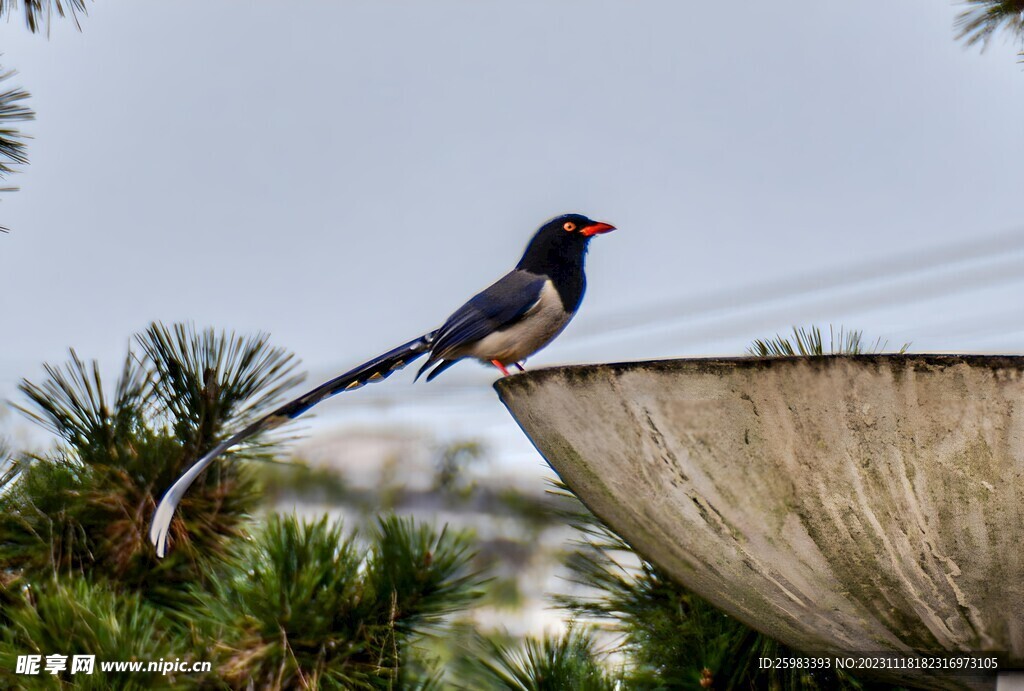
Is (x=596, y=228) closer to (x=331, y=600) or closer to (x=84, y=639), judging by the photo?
(x=331, y=600)

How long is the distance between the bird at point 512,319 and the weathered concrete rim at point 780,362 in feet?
2.51

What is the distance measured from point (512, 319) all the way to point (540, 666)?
0.68 m

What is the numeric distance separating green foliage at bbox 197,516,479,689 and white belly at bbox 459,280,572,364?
16.5 inches

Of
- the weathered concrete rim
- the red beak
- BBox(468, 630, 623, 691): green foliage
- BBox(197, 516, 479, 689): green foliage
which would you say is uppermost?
the red beak

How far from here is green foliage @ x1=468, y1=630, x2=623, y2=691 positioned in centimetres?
165

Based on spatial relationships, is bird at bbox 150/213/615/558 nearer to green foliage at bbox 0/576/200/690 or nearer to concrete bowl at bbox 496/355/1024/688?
green foliage at bbox 0/576/200/690

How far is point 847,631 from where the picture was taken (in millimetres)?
1206

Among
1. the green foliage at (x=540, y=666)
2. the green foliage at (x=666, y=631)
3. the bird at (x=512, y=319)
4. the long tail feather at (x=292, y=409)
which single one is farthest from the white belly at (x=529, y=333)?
the green foliage at (x=540, y=666)

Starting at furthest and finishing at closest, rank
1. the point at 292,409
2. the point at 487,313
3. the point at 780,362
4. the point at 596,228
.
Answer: the point at 596,228 < the point at 487,313 < the point at 292,409 < the point at 780,362

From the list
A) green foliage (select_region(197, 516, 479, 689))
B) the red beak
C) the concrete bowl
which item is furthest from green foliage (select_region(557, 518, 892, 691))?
the red beak

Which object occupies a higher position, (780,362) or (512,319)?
(512,319)

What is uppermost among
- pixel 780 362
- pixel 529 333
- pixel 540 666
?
pixel 529 333

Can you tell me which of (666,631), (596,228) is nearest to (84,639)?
(666,631)

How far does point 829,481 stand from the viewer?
1089 millimetres
